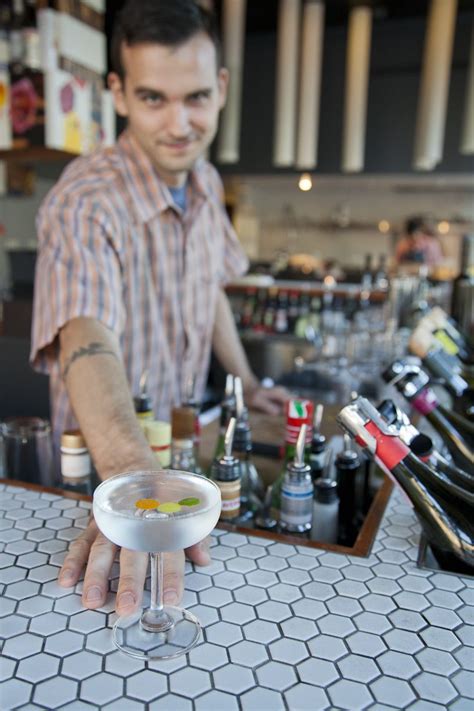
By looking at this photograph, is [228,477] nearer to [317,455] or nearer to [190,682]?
[317,455]

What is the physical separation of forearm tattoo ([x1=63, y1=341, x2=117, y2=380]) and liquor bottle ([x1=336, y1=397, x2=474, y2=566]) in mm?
558

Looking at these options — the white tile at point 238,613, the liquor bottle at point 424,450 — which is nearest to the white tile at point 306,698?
the white tile at point 238,613

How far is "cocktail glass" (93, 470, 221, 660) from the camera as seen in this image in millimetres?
616

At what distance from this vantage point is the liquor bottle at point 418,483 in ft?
2.66


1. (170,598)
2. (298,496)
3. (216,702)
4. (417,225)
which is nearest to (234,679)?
(216,702)

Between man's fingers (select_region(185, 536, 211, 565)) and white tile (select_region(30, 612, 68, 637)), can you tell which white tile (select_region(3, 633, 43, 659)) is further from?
man's fingers (select_region(185, 536, 211, 565))

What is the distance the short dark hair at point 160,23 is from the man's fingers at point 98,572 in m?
1.19

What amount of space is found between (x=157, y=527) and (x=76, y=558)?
0.24 meters

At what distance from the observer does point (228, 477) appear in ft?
3.15

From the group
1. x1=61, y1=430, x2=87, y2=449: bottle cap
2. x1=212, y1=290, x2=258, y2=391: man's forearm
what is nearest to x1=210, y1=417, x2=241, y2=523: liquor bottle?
x1=61, y1=430, x2=87, y2=449: bottle cap

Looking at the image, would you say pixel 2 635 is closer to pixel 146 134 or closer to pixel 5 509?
pixel 5 509

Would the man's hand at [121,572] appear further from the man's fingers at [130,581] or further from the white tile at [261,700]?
the white tile at [261,700]

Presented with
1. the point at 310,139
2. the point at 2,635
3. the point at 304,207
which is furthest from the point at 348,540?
the point at 304,207

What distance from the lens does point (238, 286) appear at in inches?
186
